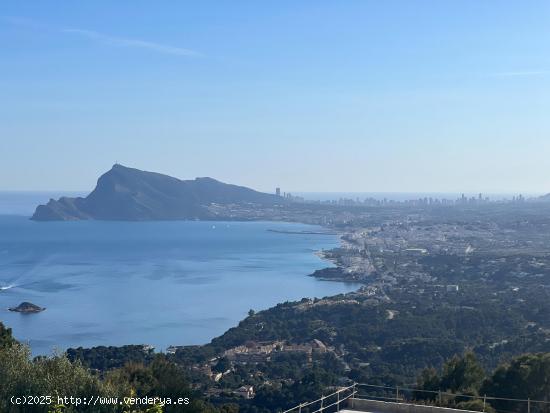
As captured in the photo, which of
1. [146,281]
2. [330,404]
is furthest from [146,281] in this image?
[330,404]

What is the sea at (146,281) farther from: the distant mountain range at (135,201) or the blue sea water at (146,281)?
the distant mountain range at (135,201)

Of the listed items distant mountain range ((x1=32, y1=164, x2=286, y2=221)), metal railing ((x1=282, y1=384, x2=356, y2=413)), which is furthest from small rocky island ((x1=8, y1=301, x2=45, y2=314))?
distant mountain range ((x1=32, y1=164, x2=286, y2=221))

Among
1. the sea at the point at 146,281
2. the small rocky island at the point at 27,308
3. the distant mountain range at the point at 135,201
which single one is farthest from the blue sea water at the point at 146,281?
the distant mountain range at the point at 135,201

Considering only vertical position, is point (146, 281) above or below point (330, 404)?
below

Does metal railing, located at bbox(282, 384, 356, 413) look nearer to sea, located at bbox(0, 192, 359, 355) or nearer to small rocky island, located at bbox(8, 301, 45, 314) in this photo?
sea, located at bbox(0, 192, 359, 355)

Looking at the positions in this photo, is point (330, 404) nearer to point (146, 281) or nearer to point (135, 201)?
point (146, 281)

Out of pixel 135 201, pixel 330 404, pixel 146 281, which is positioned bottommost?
pixel 146 281
